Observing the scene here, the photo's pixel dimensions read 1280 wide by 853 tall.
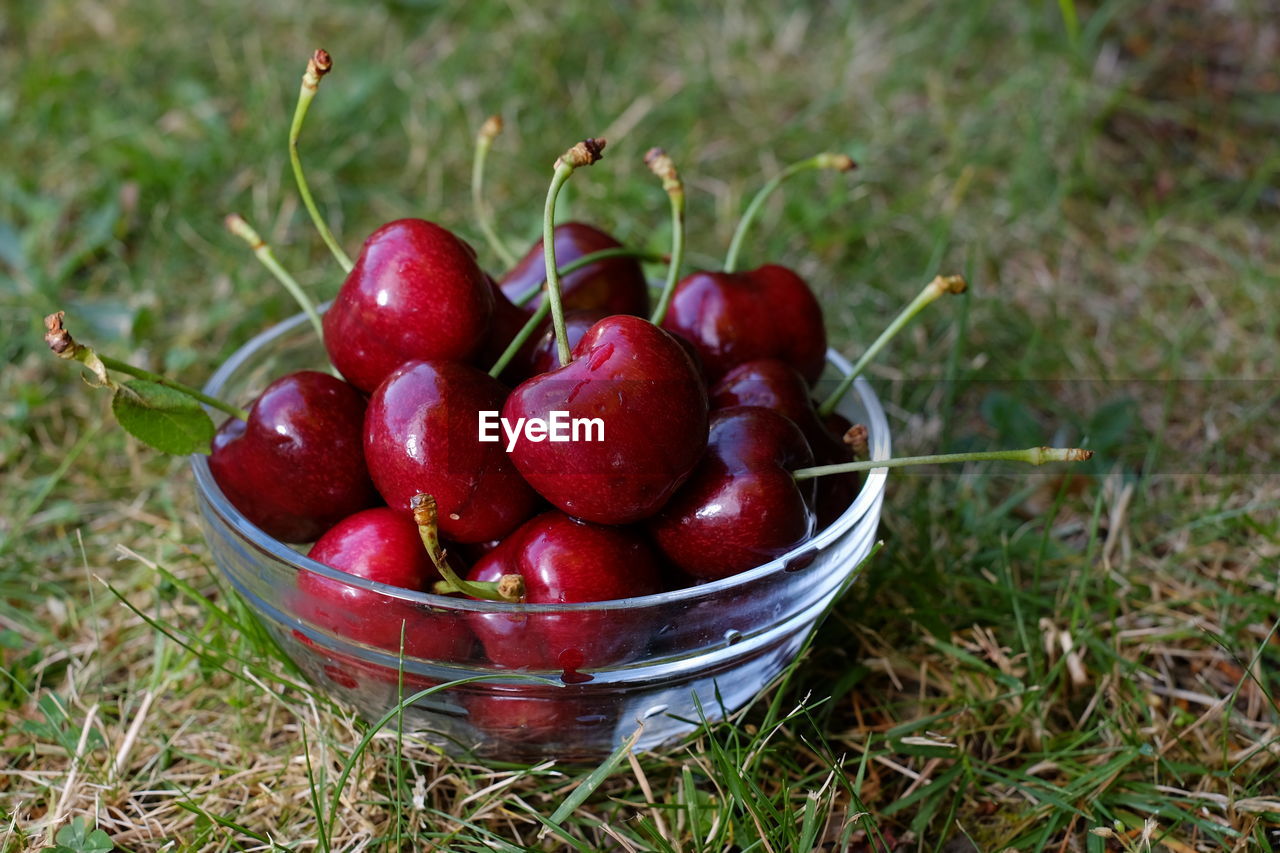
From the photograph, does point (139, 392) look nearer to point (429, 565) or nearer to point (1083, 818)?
point (429, 565)

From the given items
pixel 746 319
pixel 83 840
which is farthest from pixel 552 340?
pixel 83 840

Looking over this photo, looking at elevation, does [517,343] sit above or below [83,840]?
above

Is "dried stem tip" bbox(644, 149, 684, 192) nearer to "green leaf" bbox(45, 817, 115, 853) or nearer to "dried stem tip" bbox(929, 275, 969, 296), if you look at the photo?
"dried stem tip" bbox(929, 275, 969, 296)

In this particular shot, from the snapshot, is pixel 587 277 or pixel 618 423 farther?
pixel 587 277

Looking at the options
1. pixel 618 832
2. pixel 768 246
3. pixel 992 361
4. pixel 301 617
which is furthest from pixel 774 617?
pixel 768 246

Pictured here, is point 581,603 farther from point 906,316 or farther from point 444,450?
point 906,316

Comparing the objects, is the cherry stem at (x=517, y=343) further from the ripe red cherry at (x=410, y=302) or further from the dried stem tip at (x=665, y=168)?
the dried stem tip at (x=665, y=168)

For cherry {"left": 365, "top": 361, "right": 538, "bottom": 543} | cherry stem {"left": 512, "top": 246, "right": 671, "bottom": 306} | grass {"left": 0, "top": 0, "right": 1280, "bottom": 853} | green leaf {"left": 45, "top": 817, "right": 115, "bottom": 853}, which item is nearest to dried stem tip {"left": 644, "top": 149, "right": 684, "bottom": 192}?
cherry stem {"left": 512, "top": 246, "right": 671, "bottom": 306}
